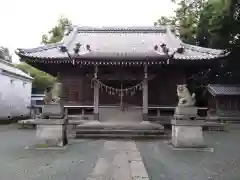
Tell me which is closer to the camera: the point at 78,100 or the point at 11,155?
the point at 11,155

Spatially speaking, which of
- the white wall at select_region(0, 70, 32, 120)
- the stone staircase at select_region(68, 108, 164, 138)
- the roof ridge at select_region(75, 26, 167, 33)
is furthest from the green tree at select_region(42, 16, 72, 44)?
the stone staircase at select_region(68, 108, 164, 138)

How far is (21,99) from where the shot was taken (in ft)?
101

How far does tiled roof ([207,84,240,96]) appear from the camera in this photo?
25078 millimetres

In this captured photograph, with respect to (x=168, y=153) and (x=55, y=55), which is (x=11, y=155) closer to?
(x=168, y=153)

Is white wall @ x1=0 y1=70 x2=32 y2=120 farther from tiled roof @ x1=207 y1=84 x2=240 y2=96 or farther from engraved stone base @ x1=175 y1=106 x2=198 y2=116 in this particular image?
engraved stone base @ x1=175 y1=106 x2=198 y2=116

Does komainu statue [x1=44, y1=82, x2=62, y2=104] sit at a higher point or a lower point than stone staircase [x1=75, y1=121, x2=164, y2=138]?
higher

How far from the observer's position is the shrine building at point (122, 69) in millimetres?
15188

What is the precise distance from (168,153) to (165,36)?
12.9m

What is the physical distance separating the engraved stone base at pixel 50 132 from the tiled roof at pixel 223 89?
18.0m

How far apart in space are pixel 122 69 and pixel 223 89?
12514mm

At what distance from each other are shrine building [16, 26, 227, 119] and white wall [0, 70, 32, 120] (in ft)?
30.0

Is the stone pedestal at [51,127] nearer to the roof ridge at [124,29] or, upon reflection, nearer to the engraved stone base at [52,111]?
the engraved stone base at [52,111]

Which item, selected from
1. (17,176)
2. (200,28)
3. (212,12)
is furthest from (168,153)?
(200,28)

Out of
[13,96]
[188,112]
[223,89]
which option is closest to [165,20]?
[223,89]
